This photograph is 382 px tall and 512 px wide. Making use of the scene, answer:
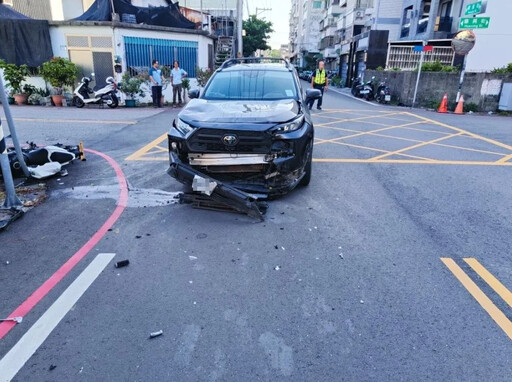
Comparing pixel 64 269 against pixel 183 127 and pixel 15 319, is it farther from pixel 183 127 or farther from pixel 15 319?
pixel 183 127

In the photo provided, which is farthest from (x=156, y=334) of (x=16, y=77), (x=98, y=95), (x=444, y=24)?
(x=444, y=24)

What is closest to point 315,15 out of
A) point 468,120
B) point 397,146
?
point 468,120

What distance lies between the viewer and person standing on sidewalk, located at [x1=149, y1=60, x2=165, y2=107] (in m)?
15.5

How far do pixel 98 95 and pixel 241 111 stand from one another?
480 inches

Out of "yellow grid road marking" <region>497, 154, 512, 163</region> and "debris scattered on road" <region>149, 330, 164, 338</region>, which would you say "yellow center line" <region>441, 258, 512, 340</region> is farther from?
"yellow grid road marking" <region>497, 154, 512, 163</region>

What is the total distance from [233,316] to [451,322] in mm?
1714

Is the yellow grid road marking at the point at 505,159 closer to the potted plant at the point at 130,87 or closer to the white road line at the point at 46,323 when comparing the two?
the white road line at the point at 46,323

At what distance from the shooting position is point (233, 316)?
2953 mm

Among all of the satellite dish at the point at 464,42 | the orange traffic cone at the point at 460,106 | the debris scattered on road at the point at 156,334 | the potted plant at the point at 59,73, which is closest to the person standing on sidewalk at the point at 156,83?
the potted plant at the point at 59,73

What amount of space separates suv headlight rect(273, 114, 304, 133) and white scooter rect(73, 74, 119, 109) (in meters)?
12.4

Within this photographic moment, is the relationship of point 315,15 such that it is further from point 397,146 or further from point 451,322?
point 451,322

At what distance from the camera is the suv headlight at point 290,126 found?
4.78 metres

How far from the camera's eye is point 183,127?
16.6ft

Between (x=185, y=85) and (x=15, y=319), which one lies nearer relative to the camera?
(x=15, y=319)
